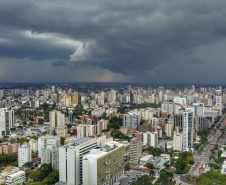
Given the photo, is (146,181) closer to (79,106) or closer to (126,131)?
(126,131)

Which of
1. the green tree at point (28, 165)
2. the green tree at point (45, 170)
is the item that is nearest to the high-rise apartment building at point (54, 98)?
the green tree at point (28, 165)

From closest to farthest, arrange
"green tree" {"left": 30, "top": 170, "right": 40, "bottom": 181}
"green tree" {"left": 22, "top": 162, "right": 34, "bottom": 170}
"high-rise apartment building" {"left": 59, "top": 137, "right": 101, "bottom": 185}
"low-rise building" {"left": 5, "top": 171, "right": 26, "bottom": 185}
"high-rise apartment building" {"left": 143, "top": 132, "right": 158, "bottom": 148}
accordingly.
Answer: "high-rise apartment building" {"left": 59, "top": 137, "right": 101, "bottom": 185}
"low-rise building" {"left": 5, "top": 171, "right": 26, "bottom": 185}
"green tree" {"left": 30, "top": 170, "right": 40, "bottom": 181}
"green tree" {"left": 22, "top": 162, "right": 34, "bottom": 170}
"high-rise apartment building" {"left": 143, "top": 132, "right": 158, "bottom": 148}

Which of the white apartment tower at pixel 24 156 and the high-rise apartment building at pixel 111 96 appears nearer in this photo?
the white apartment tower at pixel 24 156

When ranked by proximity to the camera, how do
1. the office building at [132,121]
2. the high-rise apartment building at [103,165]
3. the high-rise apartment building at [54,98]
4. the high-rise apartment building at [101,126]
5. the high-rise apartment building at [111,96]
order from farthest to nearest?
the high-rise apartment building at [54,98] < the high-rise apartment building at [111,96] < the office building at [132,121] < the high-rise apartment building at [101,126] < the high-rise apartment building at [103,165]

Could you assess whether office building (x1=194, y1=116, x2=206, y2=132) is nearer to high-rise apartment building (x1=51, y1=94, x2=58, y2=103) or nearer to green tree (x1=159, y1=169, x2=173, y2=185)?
green tree (x1=159, y1=169, x2=173, y2=185)

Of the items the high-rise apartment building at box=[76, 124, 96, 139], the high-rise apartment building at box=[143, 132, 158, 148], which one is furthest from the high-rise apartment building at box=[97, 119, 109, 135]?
the high-rise apartment building at box=[143, 132, 158, 148]

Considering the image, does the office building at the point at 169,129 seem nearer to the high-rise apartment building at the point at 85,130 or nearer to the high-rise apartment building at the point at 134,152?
the high-rise apartment building at the point at 85,130

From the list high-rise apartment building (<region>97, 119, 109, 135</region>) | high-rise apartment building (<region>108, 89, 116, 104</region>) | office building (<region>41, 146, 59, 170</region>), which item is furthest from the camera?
high-rise apartment building (<region>108, 89, 116, 104</region>)

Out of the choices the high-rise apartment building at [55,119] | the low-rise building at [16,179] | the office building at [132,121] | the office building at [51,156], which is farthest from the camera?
the high-rise apartment building at [55,119]

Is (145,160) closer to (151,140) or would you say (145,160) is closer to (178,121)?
(151,140)
